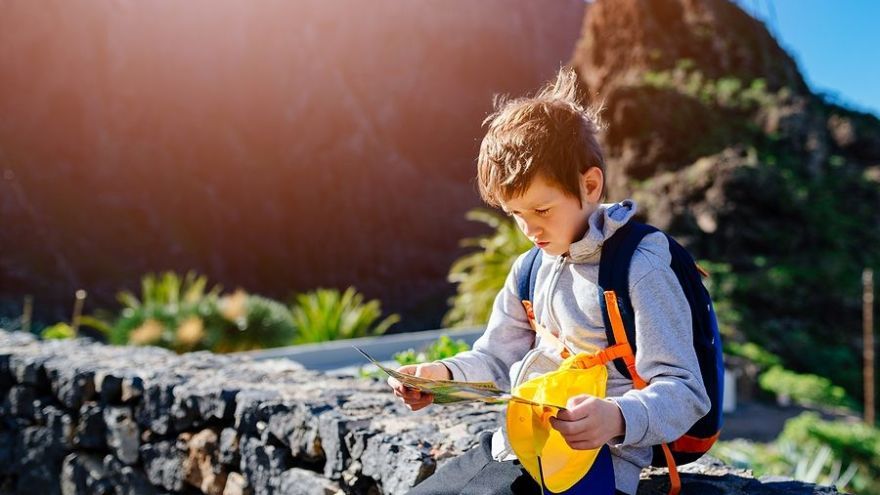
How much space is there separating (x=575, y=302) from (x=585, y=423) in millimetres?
399

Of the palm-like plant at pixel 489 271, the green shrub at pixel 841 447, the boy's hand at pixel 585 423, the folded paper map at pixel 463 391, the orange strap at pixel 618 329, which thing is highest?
the palm-like plant at pixel 489 271

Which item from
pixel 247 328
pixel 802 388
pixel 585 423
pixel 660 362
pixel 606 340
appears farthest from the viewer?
pixel 802 388

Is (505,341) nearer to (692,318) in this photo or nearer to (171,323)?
(692,318)

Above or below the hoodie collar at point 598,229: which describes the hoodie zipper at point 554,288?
below

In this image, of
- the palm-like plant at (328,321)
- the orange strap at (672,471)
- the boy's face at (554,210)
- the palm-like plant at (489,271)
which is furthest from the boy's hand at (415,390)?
the palm-like plant at (489,271)

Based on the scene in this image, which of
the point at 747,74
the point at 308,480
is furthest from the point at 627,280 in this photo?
the point at 747,74

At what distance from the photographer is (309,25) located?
41.8 meters

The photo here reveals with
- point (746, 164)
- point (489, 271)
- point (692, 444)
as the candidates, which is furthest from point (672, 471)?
point (746, 164)

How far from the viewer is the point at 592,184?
167 cm

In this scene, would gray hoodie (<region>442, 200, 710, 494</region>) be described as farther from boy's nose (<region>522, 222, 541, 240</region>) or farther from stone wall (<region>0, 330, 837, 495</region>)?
stone wall (<region>0, 330, 837, 495</region>)

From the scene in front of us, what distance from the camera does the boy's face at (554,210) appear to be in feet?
5.34

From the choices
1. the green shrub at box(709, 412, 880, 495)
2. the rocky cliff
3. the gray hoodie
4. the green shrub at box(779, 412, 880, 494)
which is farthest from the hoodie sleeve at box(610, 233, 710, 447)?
the rocky cliff

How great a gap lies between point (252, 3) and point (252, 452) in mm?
40288

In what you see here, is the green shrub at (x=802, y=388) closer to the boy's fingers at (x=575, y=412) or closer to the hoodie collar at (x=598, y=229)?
the hoodie collar at (x=598, y=229)
